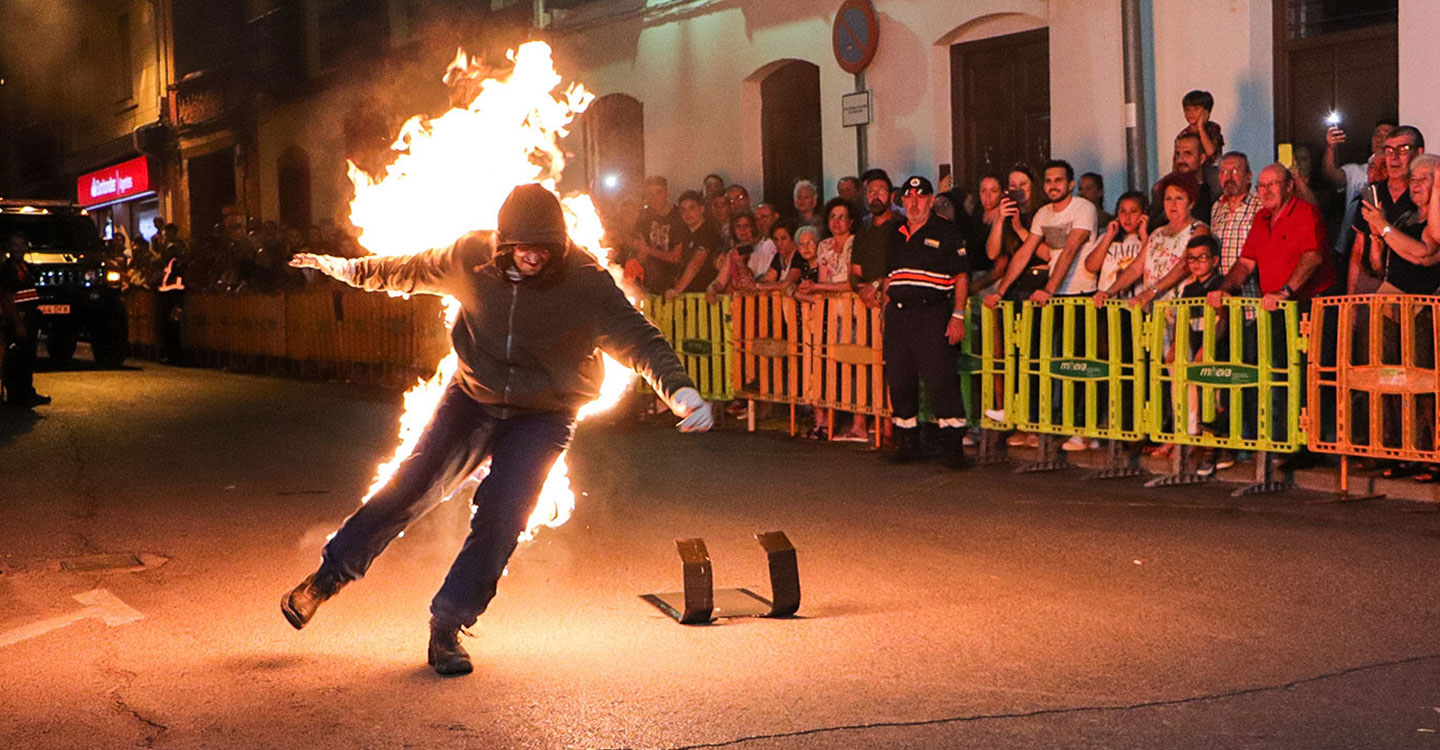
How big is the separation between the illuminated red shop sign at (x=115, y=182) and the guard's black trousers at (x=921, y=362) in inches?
1394

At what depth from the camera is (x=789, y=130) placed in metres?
21.0

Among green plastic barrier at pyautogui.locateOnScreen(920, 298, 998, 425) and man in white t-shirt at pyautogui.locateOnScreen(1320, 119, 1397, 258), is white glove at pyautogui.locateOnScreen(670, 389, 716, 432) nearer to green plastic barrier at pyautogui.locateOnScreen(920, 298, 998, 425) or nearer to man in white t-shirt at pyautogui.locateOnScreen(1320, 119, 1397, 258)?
man in white t-shirt at pyautogui.locateOnScreen(1320, 119, 1397, 258)

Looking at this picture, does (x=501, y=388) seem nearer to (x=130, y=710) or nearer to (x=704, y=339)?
(x=130, y=710)

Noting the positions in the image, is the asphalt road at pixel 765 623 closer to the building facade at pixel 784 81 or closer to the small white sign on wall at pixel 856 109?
the building facade at pixel 784 81

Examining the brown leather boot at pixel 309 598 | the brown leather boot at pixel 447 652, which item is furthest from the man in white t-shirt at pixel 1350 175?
the brown leather boot at pixel 309 598

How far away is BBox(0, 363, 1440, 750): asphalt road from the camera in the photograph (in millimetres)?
5727

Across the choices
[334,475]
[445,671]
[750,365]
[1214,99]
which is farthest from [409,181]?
[1214,99]

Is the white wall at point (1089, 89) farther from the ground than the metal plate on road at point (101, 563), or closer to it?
farther from the ground

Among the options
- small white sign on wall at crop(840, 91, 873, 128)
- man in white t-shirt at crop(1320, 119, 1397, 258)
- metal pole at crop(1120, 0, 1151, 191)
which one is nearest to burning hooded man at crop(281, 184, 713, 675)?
man in white t-shirt at crop(1320, 119, 1397, 258)

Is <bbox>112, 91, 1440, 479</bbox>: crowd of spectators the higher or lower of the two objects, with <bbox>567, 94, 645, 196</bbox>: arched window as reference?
lower

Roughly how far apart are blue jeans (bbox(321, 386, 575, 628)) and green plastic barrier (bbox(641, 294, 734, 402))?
30.3 ft

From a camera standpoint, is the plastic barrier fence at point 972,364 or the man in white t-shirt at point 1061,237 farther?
the plastic barrier fence at point 972,364

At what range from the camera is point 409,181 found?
765cm

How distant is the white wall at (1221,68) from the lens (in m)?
14.7
